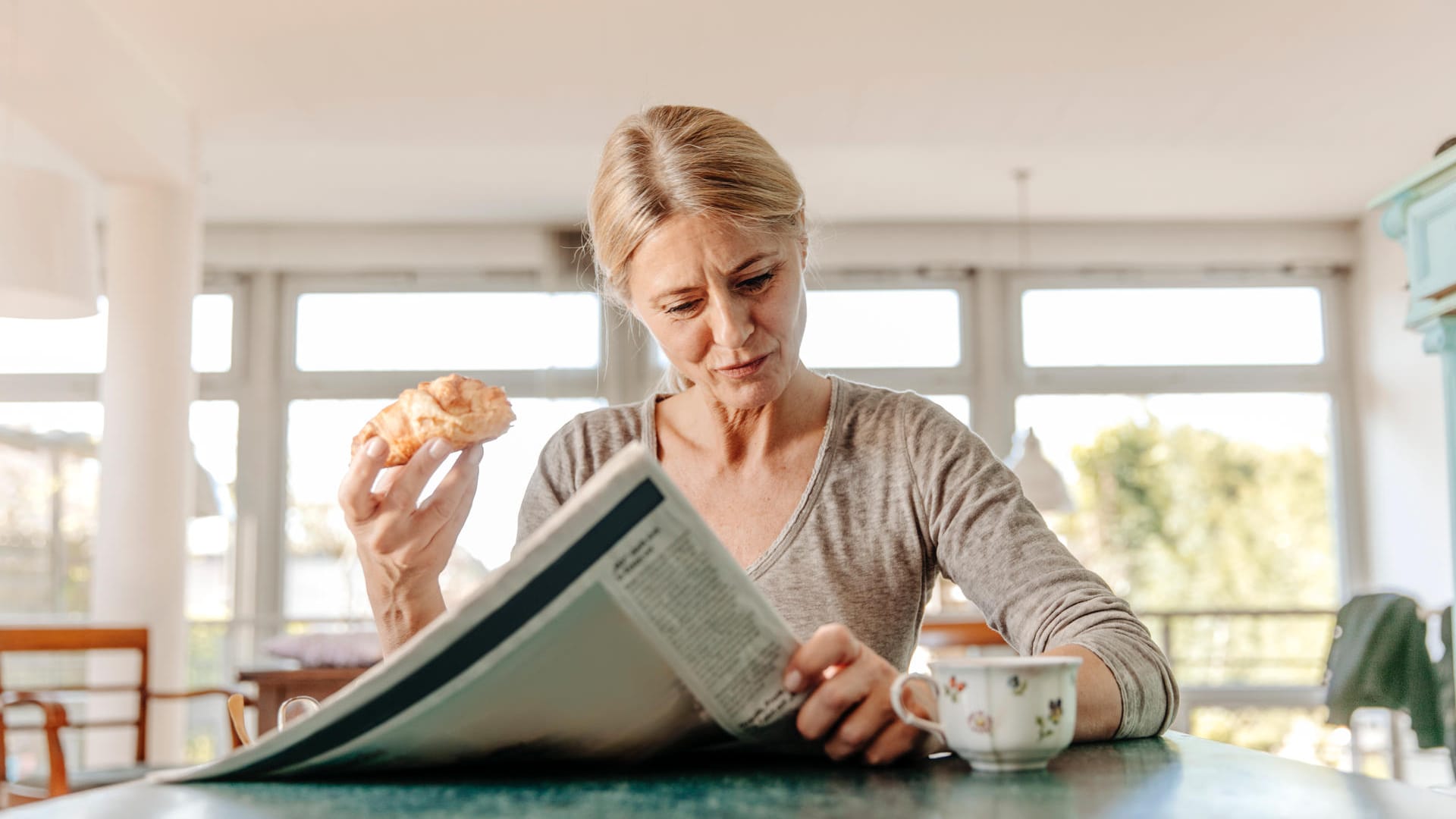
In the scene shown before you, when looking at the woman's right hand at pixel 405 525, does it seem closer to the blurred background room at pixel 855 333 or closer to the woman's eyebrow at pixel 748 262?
the woman's eyebrow at pixel 748 262

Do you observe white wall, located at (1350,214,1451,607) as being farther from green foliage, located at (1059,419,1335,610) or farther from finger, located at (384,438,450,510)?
finger, located at (384,438,450,510)

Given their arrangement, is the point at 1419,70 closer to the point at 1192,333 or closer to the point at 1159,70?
the point at 1159,70

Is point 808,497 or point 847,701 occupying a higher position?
point 808,497

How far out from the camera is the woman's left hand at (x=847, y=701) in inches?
30.0

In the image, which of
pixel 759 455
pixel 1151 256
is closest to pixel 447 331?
pixel 1151 256

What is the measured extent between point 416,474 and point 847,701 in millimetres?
479

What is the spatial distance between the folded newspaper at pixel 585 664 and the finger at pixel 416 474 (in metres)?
0.37

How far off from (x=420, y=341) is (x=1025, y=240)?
311 centimetres

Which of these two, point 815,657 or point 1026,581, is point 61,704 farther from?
point 815,657

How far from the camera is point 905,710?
787 mm

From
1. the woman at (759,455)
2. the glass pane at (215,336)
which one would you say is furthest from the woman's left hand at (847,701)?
the glass pane at (215,336)

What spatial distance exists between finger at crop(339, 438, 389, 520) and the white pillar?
3.89m

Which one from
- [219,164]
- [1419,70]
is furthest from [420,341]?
[1419,70]

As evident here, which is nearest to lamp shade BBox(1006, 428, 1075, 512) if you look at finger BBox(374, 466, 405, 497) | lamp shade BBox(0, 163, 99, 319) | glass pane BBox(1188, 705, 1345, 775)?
glass pane BBox(1188, 705, 1345, 775)
